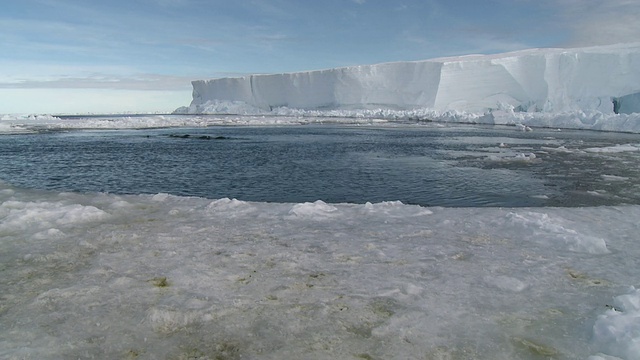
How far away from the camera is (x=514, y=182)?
9.17 m

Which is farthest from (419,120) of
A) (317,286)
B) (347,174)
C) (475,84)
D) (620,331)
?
(620,331)

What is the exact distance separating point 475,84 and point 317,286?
1632 inches

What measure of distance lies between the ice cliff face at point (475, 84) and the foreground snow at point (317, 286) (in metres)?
32.8

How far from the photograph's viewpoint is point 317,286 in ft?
10.7

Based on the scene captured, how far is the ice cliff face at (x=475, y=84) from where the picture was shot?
32.3 meters

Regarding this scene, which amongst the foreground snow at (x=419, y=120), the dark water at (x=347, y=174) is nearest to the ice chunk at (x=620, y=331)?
the dark water at (x=347, y=174)

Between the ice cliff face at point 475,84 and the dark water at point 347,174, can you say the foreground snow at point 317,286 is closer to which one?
the dark water at point 347,174

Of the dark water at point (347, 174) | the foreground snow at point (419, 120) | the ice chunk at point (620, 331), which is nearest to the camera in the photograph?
the ice chunk at point (620, 331)

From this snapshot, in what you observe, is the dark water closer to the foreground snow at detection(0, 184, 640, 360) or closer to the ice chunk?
the foreground snow at detection(0, 184, 640, 360)

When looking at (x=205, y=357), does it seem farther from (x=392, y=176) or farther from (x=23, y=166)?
(x=23, y=166)

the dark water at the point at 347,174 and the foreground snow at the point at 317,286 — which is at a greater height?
the foreground snow at the point at 317,286

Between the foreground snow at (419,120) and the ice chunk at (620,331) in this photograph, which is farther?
the foreground snow at (419,120)

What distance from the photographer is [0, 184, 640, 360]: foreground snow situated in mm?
2471

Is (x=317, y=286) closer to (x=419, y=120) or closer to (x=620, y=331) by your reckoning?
(x=620, y=331)
